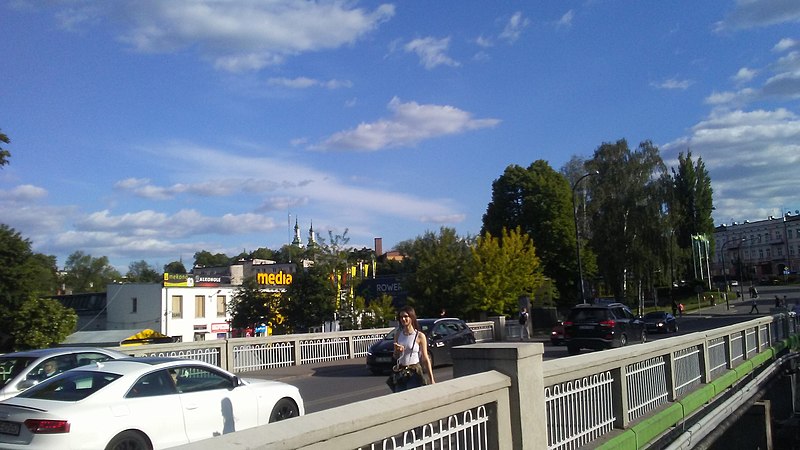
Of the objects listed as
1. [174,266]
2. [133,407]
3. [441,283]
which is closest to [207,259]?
[174,266]

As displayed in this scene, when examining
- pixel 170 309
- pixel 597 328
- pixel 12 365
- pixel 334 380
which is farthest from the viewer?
pixel 170 309

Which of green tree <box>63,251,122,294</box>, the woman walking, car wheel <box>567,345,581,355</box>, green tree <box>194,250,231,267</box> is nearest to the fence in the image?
the woman walking

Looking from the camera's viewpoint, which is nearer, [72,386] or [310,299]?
[72,386]

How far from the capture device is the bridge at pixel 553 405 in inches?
146

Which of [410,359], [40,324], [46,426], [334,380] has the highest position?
[40,324]

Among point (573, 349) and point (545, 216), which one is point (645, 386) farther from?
point (545, 216)

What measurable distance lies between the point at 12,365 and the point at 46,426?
4.73 metres

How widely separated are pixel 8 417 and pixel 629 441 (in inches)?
266

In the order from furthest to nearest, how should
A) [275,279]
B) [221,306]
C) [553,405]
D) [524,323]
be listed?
1. [275,279]
2. [221,306]
3. [524,323]
4. [553,405]

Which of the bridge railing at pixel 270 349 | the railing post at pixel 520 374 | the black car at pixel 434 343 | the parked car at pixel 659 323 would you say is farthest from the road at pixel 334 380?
the parked car at pixel 659 323

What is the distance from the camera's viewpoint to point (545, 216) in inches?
2532

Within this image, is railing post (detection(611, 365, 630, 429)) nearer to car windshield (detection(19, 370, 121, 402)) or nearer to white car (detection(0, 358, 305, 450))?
white car (detection(0, 358, 305, 450))

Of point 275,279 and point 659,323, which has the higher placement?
point 275,279

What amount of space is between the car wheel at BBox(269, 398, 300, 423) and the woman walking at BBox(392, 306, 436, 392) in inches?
74.6
